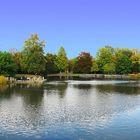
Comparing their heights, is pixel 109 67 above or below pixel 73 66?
below

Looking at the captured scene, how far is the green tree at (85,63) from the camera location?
183 metres

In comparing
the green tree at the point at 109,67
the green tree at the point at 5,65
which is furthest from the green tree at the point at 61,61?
the green tree at the point at 5,65

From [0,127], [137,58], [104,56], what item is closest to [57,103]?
[0,127]

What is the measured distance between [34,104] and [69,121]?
14.4 m

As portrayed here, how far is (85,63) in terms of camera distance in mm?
182375

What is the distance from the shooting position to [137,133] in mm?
28969

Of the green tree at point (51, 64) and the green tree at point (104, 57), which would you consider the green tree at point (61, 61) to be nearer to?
the green tree at point (51, 64)

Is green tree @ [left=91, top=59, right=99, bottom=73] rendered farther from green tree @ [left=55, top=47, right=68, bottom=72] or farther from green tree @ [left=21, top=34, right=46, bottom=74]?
green tree @ [left=21, top=34, right=46, bottom=74]

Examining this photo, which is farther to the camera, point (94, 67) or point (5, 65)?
point (94, 67)

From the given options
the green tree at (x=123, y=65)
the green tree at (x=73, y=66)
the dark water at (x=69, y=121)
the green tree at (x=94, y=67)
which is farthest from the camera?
the green tree at (x=73, y=66)

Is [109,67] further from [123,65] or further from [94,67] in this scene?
[94,67]

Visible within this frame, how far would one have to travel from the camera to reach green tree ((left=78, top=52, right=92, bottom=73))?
600 ft

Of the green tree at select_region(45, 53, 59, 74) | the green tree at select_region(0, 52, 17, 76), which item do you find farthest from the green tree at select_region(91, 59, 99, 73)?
the green tree at select_region(0, 52, 17, 76)

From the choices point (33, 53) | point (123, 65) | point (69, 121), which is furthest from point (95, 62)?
point (69, 121)
